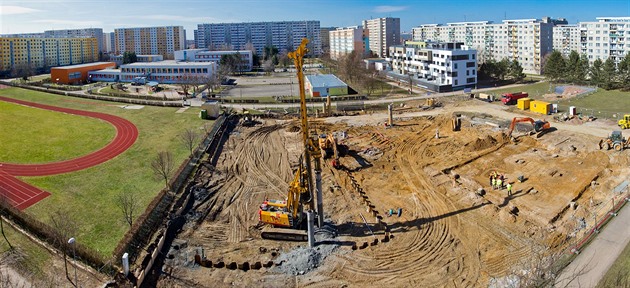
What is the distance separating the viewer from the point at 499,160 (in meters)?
29.0

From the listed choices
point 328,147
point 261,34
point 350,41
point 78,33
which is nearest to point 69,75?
point 328,147

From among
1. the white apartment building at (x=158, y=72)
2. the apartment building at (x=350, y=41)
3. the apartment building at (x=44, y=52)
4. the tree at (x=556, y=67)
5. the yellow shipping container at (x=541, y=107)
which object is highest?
the apartment building at (x=350, y=41)

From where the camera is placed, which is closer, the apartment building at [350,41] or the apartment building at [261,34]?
the apartment building at [350,41]

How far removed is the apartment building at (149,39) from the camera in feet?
448

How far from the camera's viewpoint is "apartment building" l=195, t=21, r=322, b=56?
507 feet

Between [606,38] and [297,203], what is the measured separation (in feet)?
218

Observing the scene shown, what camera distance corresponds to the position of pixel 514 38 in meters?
83.9

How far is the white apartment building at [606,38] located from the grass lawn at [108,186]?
59864mm

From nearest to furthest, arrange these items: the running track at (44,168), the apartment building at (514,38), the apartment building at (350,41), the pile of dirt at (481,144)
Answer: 1. the running track at (44,168)
2. the pile of dirt at (481,144)
3. the apartment building at (514,38)
4. the apartment building at (350,41)

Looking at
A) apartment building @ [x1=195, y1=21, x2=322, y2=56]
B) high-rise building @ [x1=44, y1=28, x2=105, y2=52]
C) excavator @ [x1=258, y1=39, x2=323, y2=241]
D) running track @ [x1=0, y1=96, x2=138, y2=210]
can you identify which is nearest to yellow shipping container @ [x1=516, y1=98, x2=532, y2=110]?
excavator @ [x1=258, y1=39, x2=323, y2=241]

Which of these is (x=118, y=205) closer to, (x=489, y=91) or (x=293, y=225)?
(x=293, y=225)

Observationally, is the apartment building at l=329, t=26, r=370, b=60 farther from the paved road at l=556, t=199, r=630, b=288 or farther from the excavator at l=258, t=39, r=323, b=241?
the paved road at l=556, t=199, r=630, b=288

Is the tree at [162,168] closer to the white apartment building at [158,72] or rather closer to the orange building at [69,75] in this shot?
the white apartment building at [158,72]

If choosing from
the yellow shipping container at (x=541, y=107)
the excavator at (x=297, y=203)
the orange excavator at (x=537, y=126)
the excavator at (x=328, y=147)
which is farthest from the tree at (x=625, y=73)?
the excavator at (x=297, y=203)
